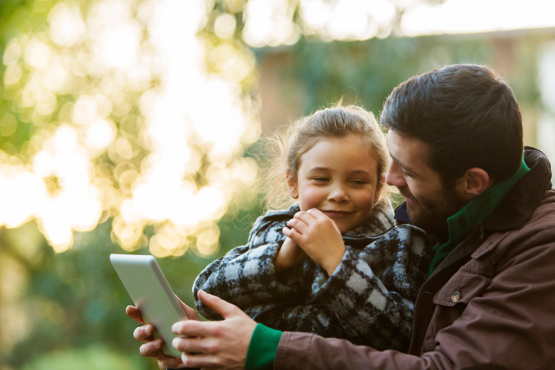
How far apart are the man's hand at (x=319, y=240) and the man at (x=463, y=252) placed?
0.80 ft

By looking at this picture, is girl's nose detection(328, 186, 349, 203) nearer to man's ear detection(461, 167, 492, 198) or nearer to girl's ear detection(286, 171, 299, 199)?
girl's ear detection(286, 171, 299, 199)

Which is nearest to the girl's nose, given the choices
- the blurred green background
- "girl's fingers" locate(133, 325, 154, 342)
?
"girl's fingers" locate(133, 325, 154, 342)

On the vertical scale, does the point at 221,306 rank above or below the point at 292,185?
below

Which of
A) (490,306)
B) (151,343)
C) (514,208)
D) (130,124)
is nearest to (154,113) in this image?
(130,124)

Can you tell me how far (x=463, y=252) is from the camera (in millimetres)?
1291

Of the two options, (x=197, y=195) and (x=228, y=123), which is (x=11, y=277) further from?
(x=228, y=123)

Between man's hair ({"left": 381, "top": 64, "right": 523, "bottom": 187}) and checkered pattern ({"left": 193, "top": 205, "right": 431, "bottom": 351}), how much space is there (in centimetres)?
31

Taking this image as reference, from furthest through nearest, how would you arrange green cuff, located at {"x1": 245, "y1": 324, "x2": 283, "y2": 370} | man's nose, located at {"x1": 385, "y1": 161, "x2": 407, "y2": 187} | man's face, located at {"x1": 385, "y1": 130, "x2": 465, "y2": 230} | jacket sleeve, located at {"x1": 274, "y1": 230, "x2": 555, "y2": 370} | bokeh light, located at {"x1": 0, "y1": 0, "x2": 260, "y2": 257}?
1. bokeh light, located at {"x1": 0, "y1": 0, "x2": 260, "y2": 257}
2. man's nose, located at {"x1": 385, "y1": 161, "x2": 407, "y2": 187}
3. man's face, located at {"x1": 385, "y1": 130, "x2": 465, "y2": 230}
4. green cuff, located at {"x1": 245, "y1": 324, "x2": 283, "y2": 370}
5. jacket sleeve, located at {"x1": 274, "y1": 230, "x2": 555, "y2": 370}

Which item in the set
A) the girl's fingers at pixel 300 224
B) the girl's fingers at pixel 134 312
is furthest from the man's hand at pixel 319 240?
the girl's fingers at pixel 134 312

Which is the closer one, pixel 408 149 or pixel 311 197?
pixel 408 149

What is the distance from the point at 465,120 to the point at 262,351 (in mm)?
786

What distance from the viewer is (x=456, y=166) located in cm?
132

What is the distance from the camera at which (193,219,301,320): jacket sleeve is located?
148 centimetres

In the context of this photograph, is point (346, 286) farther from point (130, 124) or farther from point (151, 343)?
point (130, 124)
